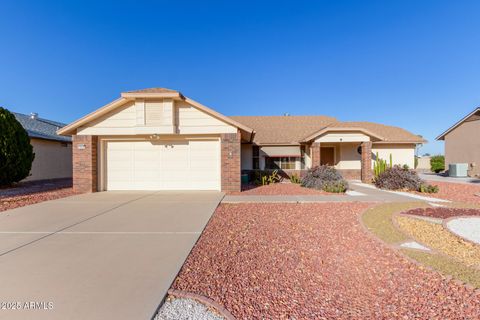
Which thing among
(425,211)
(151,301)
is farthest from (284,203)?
(151,301)

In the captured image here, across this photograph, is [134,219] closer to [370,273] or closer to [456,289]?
[370,273]

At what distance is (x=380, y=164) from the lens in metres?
14.3

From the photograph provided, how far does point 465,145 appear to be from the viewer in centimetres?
2088

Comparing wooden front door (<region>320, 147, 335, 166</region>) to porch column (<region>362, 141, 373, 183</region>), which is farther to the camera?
wooden front door (<region>320, 147, 335, 166</region>)

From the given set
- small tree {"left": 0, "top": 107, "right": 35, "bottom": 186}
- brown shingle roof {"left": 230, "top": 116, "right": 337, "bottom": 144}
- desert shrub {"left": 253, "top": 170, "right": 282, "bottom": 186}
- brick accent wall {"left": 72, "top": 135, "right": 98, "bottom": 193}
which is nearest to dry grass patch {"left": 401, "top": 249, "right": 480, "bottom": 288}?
desert shrub {"left": 253, "top": 170, "right": 282, "bottom": 186}

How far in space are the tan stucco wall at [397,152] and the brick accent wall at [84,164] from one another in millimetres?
19519

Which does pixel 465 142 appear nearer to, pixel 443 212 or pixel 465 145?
pixel 465 145

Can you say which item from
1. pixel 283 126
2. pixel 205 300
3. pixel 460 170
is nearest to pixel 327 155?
pixel 283 126

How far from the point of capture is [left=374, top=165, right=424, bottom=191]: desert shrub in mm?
12023

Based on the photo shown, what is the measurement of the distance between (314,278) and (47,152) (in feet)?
70.2

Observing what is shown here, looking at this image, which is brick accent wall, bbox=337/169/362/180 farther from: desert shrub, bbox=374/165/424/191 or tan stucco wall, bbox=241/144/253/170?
tan stucco wall, bbox=241/144/253/170

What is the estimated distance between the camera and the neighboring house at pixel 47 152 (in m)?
16.6

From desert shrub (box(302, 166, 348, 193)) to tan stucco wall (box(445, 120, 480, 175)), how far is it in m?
16.2

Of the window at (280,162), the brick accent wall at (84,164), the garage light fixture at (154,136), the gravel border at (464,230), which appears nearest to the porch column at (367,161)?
the window at (280,162)
